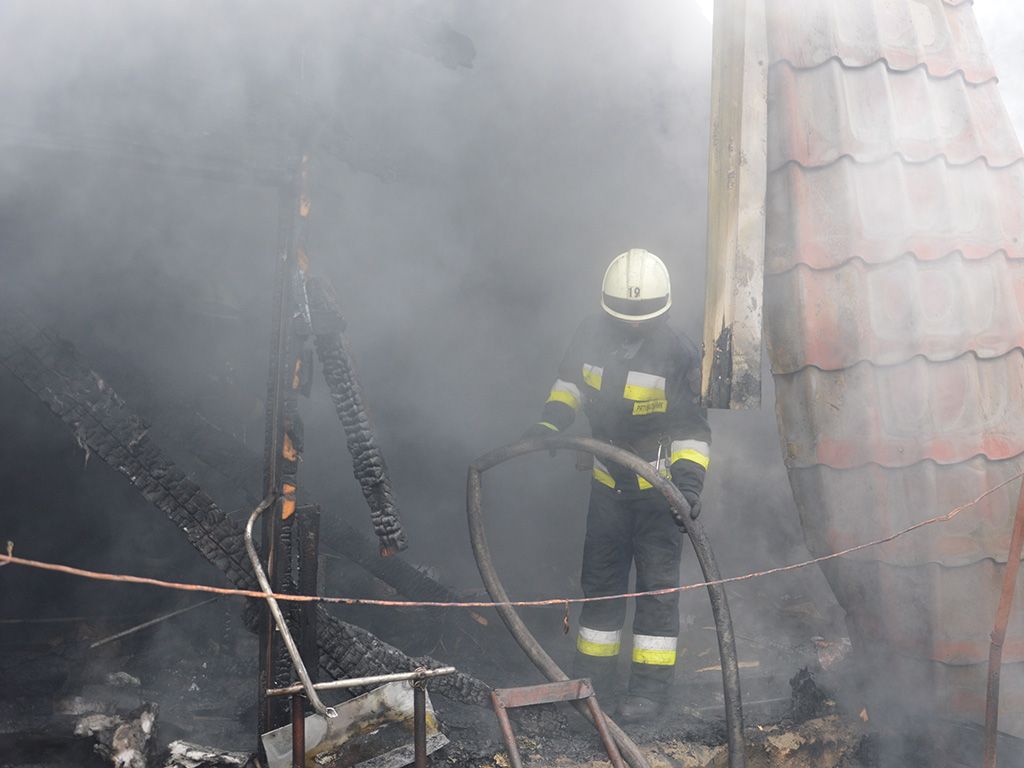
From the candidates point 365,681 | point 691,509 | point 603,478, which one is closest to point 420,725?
point 365,681

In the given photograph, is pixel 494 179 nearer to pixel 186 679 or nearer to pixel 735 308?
pixel 735 308

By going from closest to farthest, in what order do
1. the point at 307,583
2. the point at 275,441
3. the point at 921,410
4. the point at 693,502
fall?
the point at 307,583, the point at 275,441, the point at 921,410, the point at 693,502

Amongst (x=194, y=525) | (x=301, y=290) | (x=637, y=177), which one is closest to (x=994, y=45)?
(x=637, y=177)

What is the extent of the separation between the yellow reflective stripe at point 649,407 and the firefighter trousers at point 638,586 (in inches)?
19.4

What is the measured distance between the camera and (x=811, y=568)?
260 inches

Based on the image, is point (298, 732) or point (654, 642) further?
point (654, 642)

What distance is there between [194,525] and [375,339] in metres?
2.91

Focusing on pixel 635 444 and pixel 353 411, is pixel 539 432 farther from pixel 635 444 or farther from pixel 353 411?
pixel 353 411

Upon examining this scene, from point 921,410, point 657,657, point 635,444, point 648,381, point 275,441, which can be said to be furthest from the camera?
point 635,444

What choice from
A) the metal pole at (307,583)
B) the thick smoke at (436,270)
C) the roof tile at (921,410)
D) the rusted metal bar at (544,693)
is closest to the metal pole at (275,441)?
the metal pole at (307,583)

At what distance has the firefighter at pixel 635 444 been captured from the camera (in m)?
4.62

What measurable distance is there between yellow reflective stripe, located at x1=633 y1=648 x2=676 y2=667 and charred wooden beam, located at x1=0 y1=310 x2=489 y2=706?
5.44 feet

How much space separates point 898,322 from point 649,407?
1416 millimetres

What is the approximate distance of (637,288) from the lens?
15.1 feet
